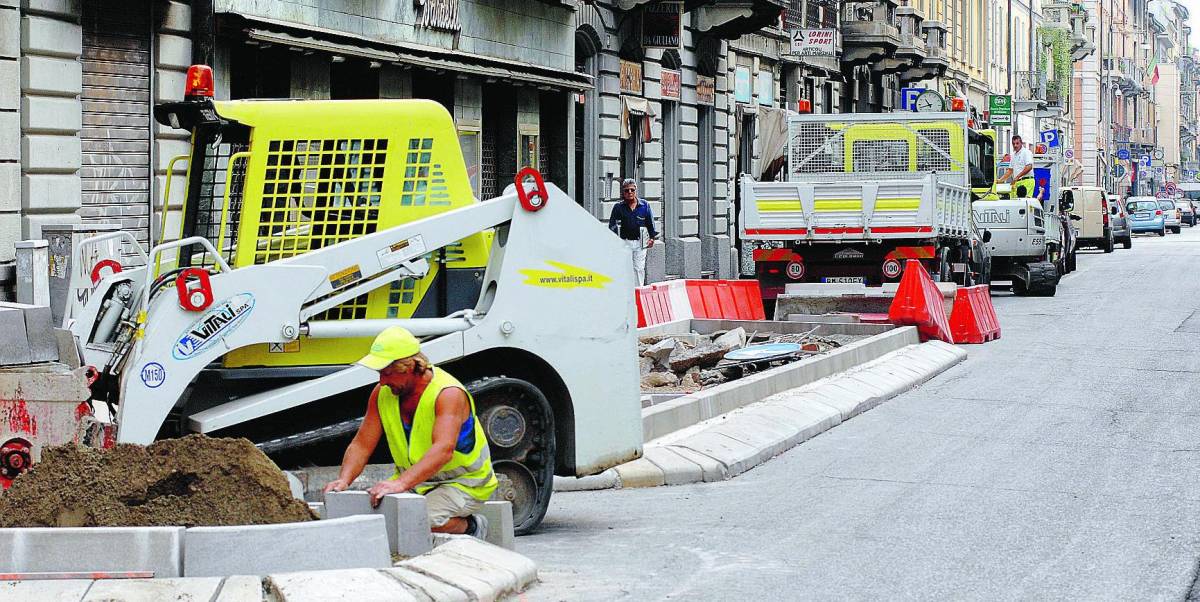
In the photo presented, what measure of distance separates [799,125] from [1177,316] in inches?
246

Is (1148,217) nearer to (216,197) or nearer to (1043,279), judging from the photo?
(1043,279)

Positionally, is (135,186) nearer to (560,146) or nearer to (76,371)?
(76,371)

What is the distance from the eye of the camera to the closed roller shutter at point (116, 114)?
16172mm

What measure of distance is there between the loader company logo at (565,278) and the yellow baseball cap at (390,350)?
1.52 meters

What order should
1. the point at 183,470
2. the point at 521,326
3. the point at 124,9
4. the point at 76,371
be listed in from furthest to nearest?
the point at 124,9
the point at 521,326
the point at 76,371
the point at 183,470

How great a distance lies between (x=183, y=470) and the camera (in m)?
7.17

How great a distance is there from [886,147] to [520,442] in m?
17.3

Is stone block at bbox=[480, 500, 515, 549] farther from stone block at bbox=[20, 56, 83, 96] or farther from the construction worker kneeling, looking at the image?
stone block at bbox=[20, 56, 83, 96]

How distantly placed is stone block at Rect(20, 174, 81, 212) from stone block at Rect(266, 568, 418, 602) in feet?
31.1

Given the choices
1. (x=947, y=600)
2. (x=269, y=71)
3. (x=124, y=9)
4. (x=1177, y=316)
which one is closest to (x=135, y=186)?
(x=124, y=9)

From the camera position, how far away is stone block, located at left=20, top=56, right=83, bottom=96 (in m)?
15.1

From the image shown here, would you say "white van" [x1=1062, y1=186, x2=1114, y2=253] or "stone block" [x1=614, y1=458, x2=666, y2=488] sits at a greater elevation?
"white van" [x1=1062, y1=186, x2=1114, y2=253]

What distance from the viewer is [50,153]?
15344 millimetres

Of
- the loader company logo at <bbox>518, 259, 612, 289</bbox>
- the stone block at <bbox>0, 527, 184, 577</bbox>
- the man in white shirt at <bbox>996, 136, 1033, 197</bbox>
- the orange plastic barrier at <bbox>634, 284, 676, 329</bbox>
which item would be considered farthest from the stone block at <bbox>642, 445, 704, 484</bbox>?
the man in white shirt at <bbox>996, 136, 1033, 197</bbox>
